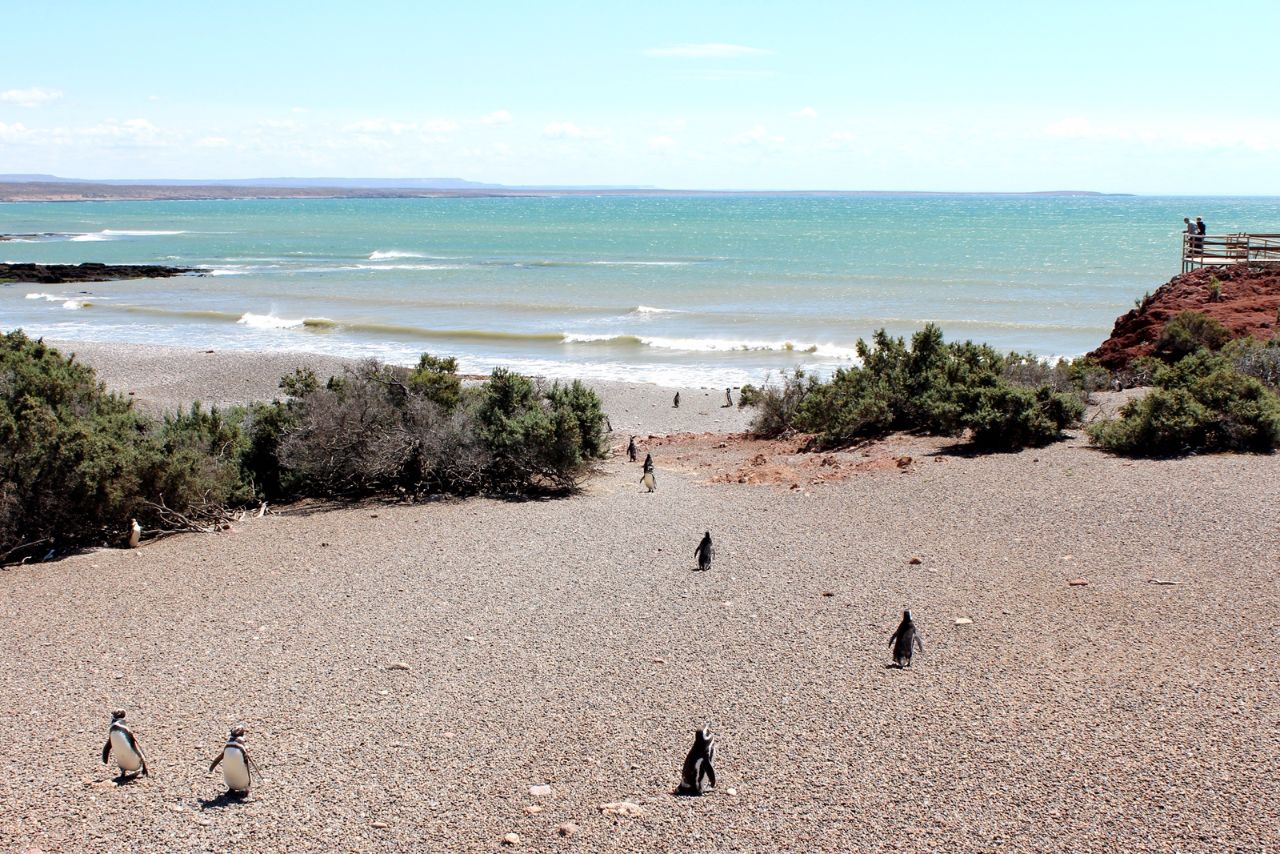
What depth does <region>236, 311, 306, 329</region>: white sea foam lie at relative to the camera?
130 feet

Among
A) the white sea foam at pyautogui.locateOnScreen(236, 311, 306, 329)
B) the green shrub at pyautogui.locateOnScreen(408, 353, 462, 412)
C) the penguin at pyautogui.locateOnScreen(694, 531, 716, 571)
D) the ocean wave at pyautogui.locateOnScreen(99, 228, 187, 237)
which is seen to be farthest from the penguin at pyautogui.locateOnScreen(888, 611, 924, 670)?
the ocean wave at pyautogui.locateOnScreen(99, 228, 187, 237)

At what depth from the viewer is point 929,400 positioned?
59.3ft

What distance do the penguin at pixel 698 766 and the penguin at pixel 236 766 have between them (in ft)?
8.60

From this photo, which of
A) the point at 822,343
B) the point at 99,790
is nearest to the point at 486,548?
the point at 99,790

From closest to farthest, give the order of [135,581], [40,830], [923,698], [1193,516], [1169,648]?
1. [40,830]
2. [923,698]
3. [1169,648]
4. [135,581]
5. [1193,516]

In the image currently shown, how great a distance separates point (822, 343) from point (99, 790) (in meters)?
30.1

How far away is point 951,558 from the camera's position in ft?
37.3

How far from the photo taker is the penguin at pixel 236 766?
21.0 ft

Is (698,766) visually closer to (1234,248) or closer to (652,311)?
(1234,248)

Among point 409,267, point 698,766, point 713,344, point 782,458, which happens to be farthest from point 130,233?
point 698,766

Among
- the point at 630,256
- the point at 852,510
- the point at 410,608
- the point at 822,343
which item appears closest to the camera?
the point at 410,608

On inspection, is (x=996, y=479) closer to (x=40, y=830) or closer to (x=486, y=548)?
(x=486, y=548)

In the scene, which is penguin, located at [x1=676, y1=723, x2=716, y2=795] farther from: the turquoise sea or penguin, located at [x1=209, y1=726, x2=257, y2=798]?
the turquoise sea

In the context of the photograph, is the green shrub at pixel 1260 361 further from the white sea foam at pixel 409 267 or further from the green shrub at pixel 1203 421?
the white sea foam at pixel 409 267
